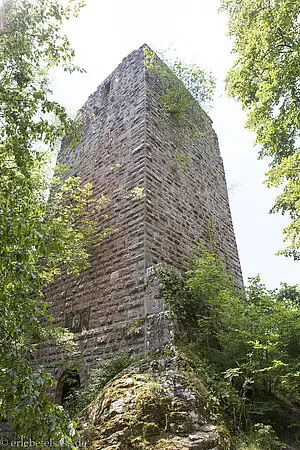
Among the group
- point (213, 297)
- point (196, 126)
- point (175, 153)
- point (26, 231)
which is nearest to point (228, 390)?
point (213, 297)

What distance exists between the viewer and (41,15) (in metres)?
4.91

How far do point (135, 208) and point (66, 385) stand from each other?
3418 mm

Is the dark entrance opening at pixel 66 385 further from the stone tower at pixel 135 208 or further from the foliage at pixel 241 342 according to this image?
the foliage at pixel 241 342

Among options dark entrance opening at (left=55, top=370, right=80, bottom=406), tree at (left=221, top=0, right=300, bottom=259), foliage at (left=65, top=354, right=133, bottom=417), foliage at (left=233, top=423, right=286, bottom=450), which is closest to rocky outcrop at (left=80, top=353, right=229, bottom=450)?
foliage at (left=233, top=423, right=286, bottom=450)

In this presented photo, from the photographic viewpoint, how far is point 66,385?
233 inches

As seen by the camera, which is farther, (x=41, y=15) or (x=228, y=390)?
(x=41, y=15)

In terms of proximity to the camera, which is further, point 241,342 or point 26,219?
point 241,342

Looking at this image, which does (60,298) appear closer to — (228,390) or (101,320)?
(101,320)

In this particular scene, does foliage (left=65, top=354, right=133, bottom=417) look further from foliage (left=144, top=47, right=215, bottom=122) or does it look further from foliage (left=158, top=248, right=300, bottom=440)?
foliage (left=144, top=47, right=215, bottom=122)

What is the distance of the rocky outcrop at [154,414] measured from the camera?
295 cm

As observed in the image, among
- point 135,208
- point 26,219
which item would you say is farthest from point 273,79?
point 26,219

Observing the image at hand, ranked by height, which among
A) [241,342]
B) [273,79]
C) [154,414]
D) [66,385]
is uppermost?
[273,79]

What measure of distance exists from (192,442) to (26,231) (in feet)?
7.59

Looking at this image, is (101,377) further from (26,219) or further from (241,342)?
(26,219)
